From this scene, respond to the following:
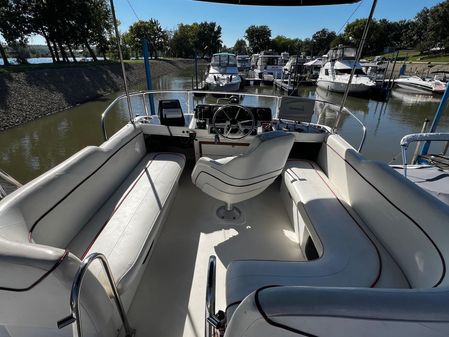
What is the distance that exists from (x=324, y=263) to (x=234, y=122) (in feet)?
5.98

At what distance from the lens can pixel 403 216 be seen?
139cm

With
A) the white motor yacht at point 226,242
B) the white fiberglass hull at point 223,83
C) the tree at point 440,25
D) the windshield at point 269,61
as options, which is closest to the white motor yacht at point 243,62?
the windshield at point 269,61

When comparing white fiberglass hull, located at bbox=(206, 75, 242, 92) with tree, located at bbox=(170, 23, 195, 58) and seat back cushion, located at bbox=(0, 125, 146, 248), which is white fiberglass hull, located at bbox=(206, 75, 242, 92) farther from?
tree, located at bbox=(170, 23, 195, 58)

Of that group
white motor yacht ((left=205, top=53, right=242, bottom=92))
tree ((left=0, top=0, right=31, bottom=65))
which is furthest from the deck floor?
tree ((left=0, top=0, right=31, bottom=65))

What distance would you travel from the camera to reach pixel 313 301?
530mm

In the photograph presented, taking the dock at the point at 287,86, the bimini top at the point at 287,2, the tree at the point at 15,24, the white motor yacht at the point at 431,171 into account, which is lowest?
the dock at the point at 287,86

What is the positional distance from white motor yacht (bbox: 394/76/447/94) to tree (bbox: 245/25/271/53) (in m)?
36.7

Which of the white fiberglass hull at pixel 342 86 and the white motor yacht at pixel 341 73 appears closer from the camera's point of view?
the white fiberglass hull at pixel 342 86

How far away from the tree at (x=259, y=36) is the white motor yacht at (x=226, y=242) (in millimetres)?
53236

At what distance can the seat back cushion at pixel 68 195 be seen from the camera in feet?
4.31

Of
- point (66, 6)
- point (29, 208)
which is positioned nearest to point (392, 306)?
point (29, 208)

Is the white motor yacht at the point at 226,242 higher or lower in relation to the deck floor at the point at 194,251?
higher

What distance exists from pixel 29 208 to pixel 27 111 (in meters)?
10.7

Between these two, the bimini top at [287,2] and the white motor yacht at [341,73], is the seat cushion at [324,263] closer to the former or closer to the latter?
the bimini top at [287,2]
